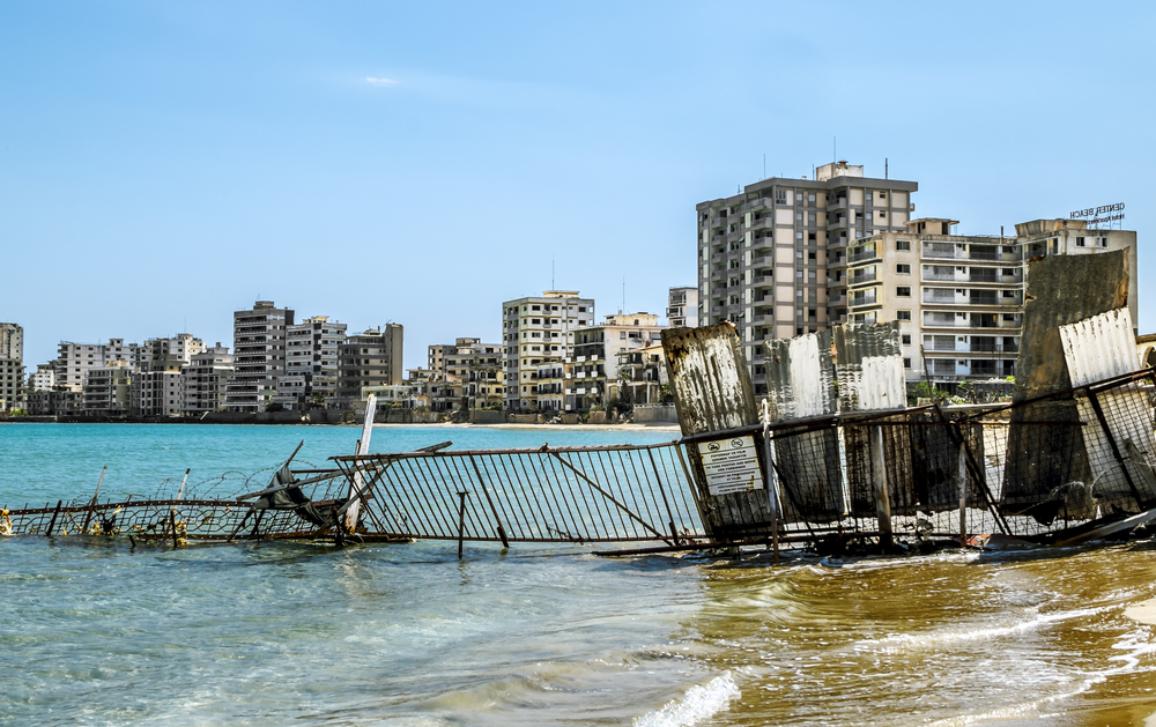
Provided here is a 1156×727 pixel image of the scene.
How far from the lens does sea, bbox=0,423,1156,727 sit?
30.8 feet

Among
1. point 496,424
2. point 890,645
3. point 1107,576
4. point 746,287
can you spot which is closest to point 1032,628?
point 890,645

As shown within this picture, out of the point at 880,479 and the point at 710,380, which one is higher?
the point at 710,380

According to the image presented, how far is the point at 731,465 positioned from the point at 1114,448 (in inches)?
216

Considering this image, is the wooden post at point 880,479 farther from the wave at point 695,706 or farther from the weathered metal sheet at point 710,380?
the wave at point 695,706

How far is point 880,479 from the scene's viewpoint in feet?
52.8

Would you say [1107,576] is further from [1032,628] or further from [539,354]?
[539,354]

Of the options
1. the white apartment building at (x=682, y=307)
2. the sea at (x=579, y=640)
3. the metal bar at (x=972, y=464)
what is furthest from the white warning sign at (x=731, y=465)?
the white apartment building at (x=682, y=307)

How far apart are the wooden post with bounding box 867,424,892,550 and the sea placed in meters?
0.64

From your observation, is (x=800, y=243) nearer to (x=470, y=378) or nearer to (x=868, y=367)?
(x=470, y=378)

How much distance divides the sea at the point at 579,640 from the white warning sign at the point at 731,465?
1224mm

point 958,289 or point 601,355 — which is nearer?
point 958,289

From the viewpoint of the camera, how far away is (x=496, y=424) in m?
158

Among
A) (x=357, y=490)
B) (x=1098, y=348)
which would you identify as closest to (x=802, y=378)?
(x=1098, y=348)

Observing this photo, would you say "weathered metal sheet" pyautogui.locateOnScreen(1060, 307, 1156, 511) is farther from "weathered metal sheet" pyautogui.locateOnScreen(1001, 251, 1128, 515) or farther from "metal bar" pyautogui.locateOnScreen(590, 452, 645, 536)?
"metal bar" pyautogui.locateOnScreen(590, 452, 645, 536)
